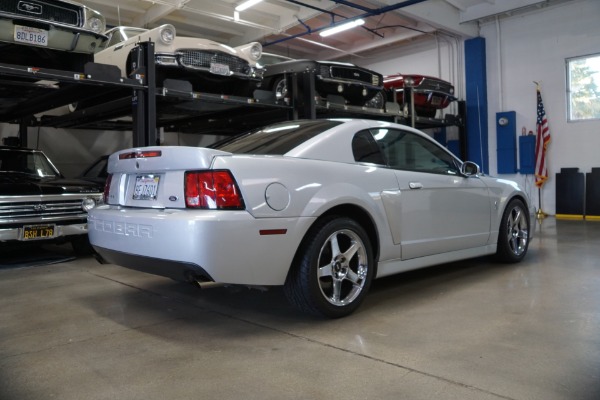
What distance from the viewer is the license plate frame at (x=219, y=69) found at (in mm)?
6059

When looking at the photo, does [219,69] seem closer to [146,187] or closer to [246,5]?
[146,187]

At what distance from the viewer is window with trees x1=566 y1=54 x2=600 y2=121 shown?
1045 cm

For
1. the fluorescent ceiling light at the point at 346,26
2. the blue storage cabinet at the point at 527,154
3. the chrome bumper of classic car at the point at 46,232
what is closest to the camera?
the chrome bumper of classic car at the point at 46,232

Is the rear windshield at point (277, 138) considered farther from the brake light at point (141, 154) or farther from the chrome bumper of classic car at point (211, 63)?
the chrome bumper of classic car at point (211, 63)

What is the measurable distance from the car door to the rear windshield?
0.49 metres

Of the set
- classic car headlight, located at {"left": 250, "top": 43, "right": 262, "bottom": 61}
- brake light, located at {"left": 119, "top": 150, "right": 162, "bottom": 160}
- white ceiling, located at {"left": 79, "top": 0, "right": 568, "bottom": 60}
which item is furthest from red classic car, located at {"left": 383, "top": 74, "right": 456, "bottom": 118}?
brake light, located at {"left": 119, "top": 150, "right": 162, "bottom": 160}

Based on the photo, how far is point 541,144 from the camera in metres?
10.9

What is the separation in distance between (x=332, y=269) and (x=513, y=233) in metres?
2.63

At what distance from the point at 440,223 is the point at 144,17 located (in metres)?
9.89

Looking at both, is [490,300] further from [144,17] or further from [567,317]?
[144,17]

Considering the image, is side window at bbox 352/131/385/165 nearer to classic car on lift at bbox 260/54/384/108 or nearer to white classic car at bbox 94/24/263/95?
white classic car at bbox 94/24/263/95

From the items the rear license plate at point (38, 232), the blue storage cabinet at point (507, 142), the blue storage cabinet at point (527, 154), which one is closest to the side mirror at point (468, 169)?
the rear license plate at point (38, 232)

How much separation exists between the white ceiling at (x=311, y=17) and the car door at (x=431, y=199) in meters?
6.45

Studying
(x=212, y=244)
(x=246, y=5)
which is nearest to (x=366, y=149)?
(x=212, y=244)
